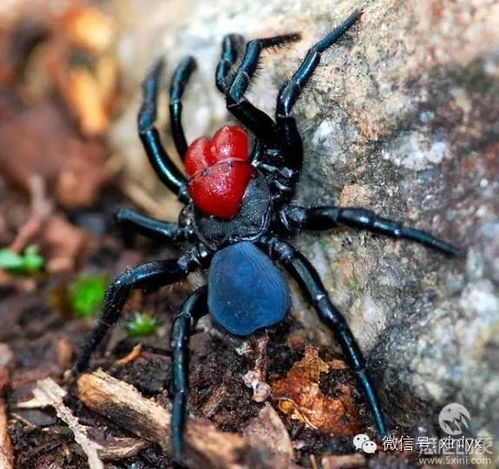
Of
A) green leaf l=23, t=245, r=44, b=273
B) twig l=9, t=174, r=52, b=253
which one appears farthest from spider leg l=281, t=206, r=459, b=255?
twig l=9, t=174, r=52, b=253

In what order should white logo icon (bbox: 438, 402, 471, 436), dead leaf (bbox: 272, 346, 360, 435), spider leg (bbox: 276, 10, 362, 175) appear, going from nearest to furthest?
white logo icon (bbox: 438, 402, 471, 436) < dead leaf (bbox: 272, 346, 360, 435) < spider leg (bbox: 276, 10, 362, 175)

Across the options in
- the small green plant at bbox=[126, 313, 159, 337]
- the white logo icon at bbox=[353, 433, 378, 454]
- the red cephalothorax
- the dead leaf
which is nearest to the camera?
the white logo icon at bbox=[353, 433, 378, 454]

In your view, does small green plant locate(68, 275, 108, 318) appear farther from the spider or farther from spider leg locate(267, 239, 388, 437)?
spider leg locate(267, 239, 388, 437)

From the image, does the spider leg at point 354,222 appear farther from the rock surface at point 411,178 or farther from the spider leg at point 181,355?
the spider leg at point 181,355

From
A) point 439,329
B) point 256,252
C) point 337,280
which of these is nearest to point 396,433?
point 439,329

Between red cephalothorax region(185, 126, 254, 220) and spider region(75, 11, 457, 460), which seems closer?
spider region(75, 11, 457, 460)

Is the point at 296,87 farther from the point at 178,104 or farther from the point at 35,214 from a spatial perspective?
the point at 35,214

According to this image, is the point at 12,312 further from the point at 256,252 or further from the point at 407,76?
the point at 407,76
